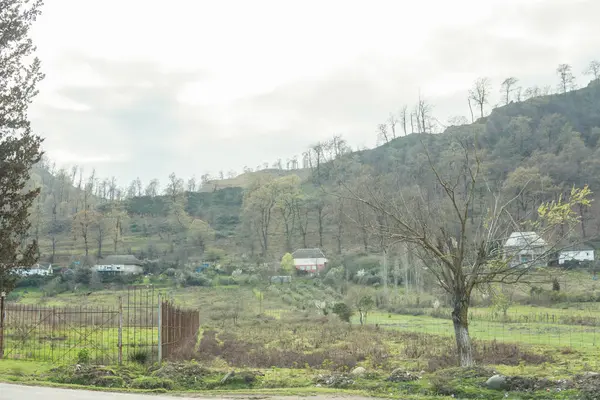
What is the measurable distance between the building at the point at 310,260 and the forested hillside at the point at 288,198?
15.6 ft

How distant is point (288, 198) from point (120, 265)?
111ft

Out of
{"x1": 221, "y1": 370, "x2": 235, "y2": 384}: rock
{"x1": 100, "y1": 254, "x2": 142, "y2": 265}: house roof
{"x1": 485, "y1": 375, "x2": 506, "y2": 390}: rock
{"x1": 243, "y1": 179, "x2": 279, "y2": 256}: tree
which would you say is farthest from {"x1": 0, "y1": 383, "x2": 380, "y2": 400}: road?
{"x1": 243, "y1": 179, "x2": 279, "y2": 256}: tree

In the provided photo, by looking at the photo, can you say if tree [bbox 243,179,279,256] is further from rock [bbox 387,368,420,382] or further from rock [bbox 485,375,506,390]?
rock [bbox 485,375,506,390]

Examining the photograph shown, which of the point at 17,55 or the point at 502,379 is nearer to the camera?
the point at 502,379

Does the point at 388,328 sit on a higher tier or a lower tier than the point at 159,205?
lower

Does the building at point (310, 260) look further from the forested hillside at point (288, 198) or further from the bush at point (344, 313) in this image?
the bush at point (344, 313)

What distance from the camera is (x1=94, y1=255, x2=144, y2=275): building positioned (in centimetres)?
7688

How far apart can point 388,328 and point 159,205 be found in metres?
117

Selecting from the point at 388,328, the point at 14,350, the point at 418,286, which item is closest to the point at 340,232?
the point at 418,286

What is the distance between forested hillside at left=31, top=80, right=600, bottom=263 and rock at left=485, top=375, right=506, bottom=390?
5458cm

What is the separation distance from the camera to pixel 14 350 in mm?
22016

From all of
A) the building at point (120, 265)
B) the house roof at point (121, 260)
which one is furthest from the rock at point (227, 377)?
the house roof at point (121, 260)

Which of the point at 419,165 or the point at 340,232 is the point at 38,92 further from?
the point at 419,165

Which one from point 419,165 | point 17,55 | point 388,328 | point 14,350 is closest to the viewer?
point 17,55
